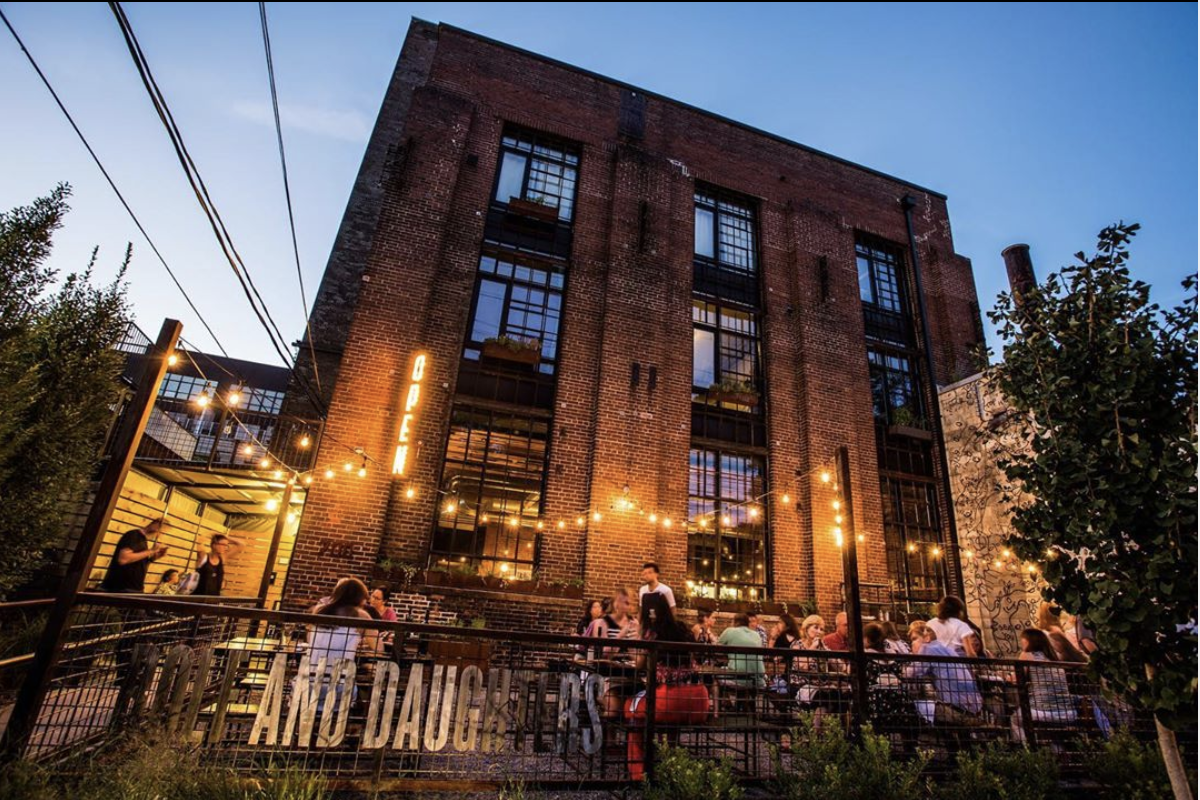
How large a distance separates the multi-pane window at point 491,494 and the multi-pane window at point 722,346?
3.72m

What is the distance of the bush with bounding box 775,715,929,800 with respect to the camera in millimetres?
3191

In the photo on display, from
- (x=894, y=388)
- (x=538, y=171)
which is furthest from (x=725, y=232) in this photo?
(x=894, y=388)

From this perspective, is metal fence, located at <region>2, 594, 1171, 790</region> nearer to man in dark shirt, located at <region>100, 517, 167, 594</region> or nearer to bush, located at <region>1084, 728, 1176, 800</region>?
bush, located at <region>1084, 728, 1176, 800</region>

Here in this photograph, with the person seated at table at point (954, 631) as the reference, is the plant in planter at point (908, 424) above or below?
above

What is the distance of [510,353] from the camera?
9.32 m

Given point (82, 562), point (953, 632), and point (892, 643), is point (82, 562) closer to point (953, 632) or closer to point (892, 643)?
point (892, 643)

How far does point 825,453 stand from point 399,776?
9.51 metres

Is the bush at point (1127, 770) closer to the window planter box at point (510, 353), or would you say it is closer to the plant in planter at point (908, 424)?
the window planter box at point (510, 353)

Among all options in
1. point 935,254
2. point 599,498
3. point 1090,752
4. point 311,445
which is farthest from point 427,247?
point 935,254

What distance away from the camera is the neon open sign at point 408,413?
314 inches

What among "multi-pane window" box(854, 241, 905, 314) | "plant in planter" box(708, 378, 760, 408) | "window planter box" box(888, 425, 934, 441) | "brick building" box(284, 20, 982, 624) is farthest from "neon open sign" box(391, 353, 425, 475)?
"multi-pane window" box(854, 241, 905, 314)

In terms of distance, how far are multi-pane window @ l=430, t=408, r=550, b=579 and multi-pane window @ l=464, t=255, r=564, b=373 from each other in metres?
1.33

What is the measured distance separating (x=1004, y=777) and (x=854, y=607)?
1.32 m

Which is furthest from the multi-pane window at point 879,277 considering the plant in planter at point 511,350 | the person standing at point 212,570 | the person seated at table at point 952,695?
the person standing at point 212,570
